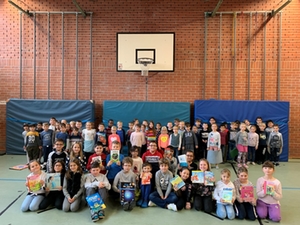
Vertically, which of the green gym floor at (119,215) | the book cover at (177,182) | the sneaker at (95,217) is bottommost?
the green gym floor at (119,215)

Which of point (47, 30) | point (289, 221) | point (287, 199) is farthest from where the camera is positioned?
point (47, 30)

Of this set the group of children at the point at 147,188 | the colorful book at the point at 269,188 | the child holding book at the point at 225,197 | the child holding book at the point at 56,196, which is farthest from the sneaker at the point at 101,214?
the colorful book at the point at 269,188

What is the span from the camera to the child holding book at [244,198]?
4027 mm

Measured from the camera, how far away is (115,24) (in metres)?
9.02

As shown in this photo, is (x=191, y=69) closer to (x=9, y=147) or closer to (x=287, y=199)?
(x=287, y=199)

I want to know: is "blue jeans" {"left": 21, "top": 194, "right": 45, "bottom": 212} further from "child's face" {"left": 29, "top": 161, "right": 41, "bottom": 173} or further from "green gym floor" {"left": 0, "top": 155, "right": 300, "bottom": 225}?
"child's face" {"left": 29, "top": 161, "right": 41, "bottom": 173}

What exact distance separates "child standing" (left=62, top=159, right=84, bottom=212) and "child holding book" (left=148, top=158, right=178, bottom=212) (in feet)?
4.22

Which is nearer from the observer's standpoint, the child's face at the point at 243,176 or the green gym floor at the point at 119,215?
the green gym floor at the point at 119,215

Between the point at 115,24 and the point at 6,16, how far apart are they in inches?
164

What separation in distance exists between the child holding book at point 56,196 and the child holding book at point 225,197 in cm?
274

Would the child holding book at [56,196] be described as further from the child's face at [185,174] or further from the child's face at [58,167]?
the child's face at [185,174]

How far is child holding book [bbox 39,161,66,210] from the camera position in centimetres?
427

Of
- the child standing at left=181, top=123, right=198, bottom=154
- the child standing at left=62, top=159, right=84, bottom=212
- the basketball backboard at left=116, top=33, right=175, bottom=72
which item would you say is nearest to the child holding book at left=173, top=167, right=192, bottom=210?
the child standing at left=62, top=159, right=84, bottom=212

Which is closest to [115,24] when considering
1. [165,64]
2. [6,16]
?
[165,64]
